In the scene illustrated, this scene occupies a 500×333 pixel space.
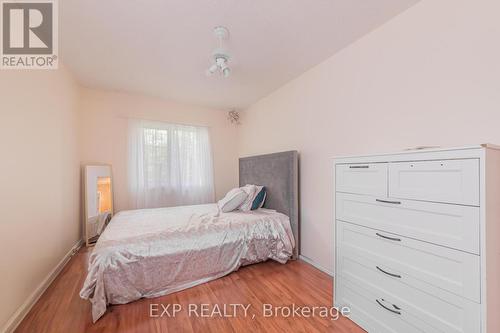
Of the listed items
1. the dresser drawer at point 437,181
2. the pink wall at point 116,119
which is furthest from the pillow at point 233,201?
the dresser drawer at point 437,181

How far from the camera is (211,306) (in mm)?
1700

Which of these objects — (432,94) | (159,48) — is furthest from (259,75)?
(432,94)

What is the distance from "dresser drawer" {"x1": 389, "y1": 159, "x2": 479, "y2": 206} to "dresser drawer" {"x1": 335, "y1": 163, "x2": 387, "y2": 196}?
0.06 m

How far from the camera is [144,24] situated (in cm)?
171

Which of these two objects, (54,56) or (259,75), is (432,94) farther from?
(54,56)

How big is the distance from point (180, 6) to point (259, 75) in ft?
4.33

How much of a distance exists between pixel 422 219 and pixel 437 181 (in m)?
0.24

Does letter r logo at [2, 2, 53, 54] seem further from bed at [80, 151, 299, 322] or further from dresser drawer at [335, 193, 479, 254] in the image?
dresser drawer at [335, 193, 479, 254]

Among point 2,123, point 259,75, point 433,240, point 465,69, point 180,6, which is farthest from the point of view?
point 259,75

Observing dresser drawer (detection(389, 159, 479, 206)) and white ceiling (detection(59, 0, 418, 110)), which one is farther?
white ceiling (detection(59, 0, 418, 110))

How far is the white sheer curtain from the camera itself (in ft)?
11.1

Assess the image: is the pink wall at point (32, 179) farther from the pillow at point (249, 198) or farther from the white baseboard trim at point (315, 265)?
the white baseboard trim at point (315, 265)

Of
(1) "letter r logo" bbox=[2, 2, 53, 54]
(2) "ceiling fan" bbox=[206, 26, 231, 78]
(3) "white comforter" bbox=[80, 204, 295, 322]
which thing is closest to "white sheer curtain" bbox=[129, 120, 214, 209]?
(3) "white comforter" bbox=[80, 204, 295, 322]

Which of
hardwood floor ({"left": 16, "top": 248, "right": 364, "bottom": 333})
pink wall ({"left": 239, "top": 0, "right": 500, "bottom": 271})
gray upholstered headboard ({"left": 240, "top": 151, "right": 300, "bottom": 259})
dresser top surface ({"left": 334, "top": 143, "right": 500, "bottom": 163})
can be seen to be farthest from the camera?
gray upholstered headboard ({"left": 240, "top": 151, "right": 300, "bottom": 259})
